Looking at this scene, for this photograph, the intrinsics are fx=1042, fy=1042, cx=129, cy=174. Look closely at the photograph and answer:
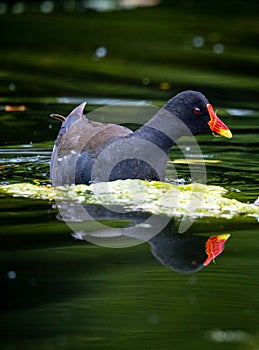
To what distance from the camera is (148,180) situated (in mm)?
7047

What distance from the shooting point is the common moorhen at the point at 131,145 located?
7066 millimetres

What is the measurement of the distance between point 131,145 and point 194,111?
1.83ft

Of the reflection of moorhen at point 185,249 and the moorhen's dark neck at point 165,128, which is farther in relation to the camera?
the moorhen's dark neck at point 165,128

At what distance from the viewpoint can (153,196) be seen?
6.73 meters

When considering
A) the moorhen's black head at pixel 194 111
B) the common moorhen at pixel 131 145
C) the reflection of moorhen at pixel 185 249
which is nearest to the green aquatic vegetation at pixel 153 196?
the common moorhen at pixel 131 145

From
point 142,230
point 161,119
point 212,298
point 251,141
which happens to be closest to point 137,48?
point 251,141

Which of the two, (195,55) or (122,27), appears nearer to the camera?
(195,55)

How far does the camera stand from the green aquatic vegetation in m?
6.51

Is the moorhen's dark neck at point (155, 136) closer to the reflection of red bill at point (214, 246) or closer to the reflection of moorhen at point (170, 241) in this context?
the reflection of moorhen at point (170, 241)

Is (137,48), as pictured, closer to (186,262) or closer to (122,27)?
(122,27)

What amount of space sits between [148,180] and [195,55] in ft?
18.7

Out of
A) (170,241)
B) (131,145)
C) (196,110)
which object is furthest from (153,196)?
(196,110)

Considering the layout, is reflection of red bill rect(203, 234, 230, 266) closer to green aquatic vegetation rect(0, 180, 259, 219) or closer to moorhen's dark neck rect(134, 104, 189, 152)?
green aquatic vegetation rect(0, 180, 259, 219)

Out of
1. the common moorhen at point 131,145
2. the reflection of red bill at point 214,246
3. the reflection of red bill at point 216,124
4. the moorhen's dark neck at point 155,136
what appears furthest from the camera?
the reflection of red bill at point 216,124
